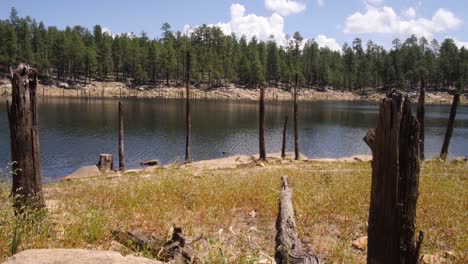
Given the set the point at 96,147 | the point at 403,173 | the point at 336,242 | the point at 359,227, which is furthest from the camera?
the point at 96,147

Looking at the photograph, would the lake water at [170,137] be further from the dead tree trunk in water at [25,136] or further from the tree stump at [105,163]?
the dead tree trunk in water at [25,136]

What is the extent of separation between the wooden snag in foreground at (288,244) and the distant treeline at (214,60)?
10808cm

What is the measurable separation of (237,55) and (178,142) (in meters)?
104

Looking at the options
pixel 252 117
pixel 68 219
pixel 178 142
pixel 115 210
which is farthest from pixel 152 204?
pixel 252 117

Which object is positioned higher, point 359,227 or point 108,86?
point 108,86

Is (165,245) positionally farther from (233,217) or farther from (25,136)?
(25,136)

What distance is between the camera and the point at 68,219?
773cm

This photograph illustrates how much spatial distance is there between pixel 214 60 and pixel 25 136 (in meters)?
124

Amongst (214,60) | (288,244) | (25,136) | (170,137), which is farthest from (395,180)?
(214,60)

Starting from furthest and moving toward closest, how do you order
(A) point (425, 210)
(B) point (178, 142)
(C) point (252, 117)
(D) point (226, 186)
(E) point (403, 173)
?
(C) point (252, 117), (B) point (178, 142), (D) point (226, 186), (A) point (425, 210), (E) point (403, 173)

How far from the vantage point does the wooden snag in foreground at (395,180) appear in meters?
4.11

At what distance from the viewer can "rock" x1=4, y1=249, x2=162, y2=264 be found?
14.0 feet

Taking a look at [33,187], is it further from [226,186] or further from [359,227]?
[359,227]

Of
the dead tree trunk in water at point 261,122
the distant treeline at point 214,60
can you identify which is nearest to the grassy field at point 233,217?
the dead tree trunk in water at point 261,122
